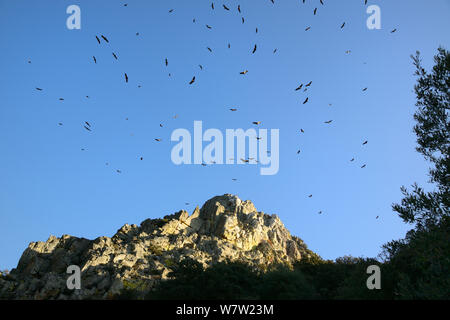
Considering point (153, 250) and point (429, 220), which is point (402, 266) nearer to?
point (429, 220)

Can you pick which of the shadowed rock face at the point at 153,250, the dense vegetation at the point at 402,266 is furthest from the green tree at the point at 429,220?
the shadowed rock face at the point at 153,250

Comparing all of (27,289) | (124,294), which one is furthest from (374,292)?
(27,289)

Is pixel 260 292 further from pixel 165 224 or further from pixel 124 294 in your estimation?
pixel 165 224

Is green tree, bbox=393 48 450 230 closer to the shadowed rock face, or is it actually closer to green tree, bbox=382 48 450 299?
green tree, bbox=382 48 450 299

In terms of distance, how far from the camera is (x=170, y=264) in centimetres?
4694

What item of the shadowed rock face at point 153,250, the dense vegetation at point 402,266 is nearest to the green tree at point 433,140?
the dense vegetation at point 402,266

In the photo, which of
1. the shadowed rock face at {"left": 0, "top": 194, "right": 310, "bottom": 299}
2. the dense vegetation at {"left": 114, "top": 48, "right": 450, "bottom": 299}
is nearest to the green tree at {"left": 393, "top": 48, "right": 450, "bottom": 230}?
the dense vegetation at {"left": 114, "top": 48, "right": 450, "bottom": 299}

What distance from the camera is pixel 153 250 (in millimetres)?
51375

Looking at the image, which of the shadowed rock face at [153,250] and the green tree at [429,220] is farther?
the shadowed rock face at [153,250]

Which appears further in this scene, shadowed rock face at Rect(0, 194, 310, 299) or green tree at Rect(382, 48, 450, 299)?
shadowed rock face at Rect(0, 194, 310, 299)

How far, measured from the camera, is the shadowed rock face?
39.1 m

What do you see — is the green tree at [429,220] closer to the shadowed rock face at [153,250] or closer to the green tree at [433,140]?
the green tree at [433,140]

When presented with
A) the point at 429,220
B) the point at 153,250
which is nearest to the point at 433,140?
the point at 429,220

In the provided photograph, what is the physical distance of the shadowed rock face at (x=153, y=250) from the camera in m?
39.1
